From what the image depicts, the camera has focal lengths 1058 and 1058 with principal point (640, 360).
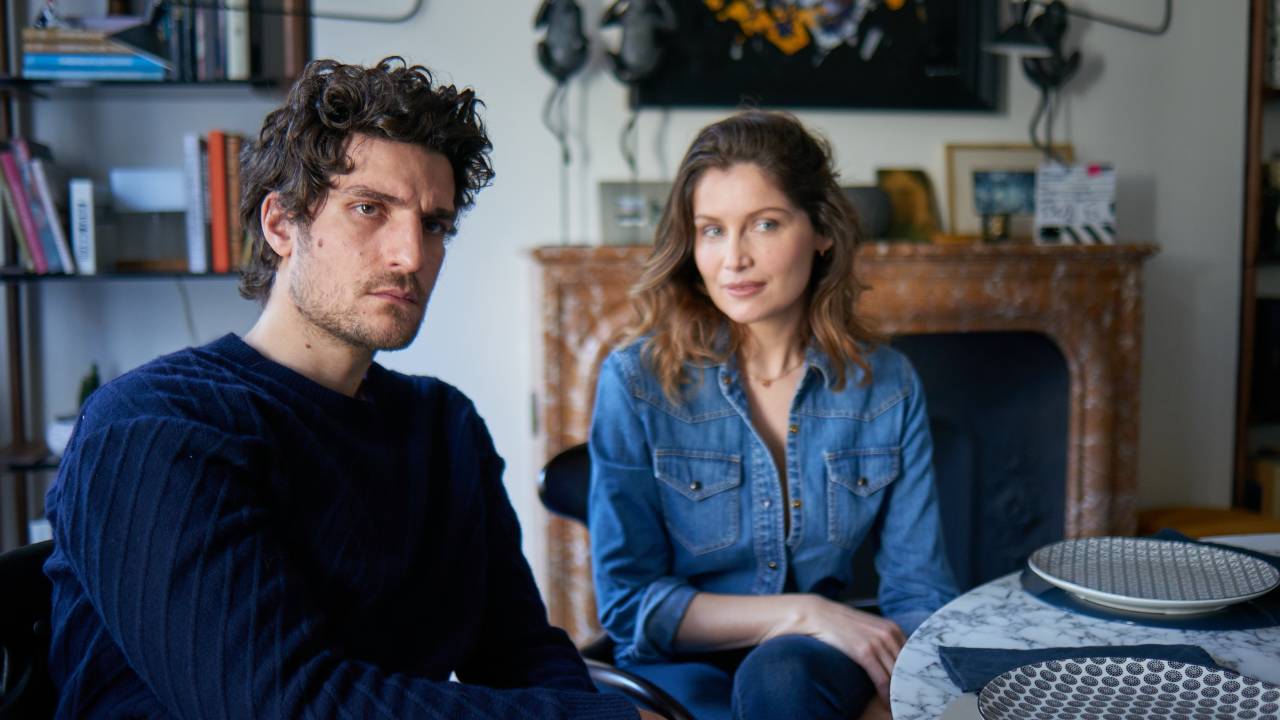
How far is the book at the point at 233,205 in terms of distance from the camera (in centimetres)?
248

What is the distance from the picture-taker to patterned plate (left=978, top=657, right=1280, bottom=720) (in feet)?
2.78

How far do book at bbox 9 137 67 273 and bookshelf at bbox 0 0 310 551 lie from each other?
0.10 meters

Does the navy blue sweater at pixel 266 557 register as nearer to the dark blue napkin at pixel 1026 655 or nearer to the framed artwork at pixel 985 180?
the dark blue napkin at pixel 1026 655

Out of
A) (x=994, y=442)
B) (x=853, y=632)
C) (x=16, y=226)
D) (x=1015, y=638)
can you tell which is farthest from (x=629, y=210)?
(x=1015, y=638)

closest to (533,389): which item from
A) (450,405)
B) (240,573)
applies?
(450,405)

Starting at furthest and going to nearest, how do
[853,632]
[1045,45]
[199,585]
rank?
[1045,45], [853,632], [199,585]

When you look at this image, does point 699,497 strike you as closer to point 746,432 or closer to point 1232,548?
point 746,432

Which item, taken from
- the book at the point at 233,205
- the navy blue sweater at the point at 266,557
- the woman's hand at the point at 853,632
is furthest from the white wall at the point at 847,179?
the navy blue sweater at the point at 266,557

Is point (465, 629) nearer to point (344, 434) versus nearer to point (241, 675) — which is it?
point (344, 434)

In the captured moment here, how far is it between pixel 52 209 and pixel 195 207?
12.5 inches

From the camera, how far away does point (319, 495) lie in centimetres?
105

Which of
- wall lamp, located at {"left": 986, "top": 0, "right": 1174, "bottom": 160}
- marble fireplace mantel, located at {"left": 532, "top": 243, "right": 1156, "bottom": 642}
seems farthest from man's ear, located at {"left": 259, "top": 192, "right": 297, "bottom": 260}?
wall lamp, located at {"left": 986, "top": 0, "right": 1174, "bottom": 160}

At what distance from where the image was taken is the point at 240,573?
87 cm

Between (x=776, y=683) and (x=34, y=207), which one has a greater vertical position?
(x=34, y=207)
